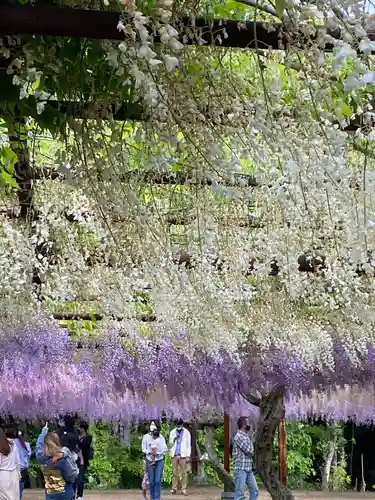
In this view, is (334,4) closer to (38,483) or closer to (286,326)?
(286,326)

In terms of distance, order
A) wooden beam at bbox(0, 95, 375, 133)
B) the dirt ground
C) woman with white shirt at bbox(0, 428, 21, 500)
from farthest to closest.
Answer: the dirt ground → woman with white shirt at bbox(0, 428, 21, 500) → wooden beam at bbox(0, 95, 375, 133)

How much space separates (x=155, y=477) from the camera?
11242mm

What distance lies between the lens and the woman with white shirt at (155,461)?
11188mm

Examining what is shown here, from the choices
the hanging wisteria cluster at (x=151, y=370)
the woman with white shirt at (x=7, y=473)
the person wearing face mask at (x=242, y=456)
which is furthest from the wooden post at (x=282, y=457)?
the woman with white shirt at (x=7, y=473)

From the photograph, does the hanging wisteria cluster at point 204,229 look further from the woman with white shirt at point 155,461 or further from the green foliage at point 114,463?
the green foliage at point 114,463

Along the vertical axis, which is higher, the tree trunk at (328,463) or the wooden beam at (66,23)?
the wooden beam at (66,23)

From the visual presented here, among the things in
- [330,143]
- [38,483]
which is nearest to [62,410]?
[38,483]

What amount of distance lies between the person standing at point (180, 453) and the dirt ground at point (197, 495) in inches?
10.1

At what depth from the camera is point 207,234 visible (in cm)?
304

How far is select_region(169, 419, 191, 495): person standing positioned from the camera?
1479 cm

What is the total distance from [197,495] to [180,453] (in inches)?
41.2

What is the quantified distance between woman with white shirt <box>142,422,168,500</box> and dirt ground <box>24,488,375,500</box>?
10.4ft

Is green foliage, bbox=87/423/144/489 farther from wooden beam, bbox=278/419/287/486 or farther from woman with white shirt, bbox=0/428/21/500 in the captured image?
woman with white shirt, bbox=0/428/21/500

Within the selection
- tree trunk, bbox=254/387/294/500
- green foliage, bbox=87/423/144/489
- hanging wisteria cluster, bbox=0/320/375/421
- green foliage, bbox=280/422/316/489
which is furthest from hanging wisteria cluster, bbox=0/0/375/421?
green foliage, bbox=280/422/316/489
